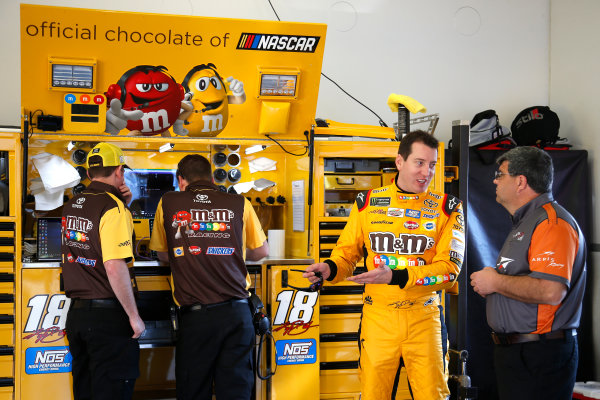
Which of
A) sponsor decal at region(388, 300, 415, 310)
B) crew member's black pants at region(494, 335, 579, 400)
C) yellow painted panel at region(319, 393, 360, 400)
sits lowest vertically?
yellow painted panel at region(319, 393, 360, 400)

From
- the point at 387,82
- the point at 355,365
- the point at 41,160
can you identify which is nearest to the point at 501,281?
the point at 355,365

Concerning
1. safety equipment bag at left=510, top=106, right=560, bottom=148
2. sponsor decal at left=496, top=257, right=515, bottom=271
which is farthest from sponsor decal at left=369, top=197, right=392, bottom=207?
safety equipment bag at left=510, top=106, right=560, bottom=148

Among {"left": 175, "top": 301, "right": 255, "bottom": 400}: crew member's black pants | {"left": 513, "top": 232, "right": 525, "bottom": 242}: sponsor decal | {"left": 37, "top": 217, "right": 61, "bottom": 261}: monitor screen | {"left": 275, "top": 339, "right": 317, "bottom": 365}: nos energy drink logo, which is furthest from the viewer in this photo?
{"left": 275, "top": 339, "right": 317, "bottom": 365}: nos energy drink logo

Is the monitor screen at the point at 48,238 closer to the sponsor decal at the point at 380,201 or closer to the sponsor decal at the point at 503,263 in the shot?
the sponsor decal at the point at 380,201

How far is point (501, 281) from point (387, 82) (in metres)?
3.34

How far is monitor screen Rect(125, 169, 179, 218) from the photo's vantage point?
4.35 metres

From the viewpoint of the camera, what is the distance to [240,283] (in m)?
3.39

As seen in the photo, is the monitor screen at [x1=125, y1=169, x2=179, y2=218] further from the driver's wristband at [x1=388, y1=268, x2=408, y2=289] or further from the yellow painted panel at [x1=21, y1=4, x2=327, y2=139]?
the driver's wristband at [x1=388, y1=268, x2=408, y2=289]

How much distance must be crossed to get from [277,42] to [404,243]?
1.64 metres

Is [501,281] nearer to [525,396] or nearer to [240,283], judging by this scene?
[525,396]

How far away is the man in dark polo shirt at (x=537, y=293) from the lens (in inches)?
101

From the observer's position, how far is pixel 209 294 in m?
3.32

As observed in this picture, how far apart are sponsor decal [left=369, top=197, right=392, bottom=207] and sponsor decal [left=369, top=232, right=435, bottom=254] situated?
16 cm

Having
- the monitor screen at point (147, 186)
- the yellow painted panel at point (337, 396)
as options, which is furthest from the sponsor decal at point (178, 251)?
the yellow painted panel at point (337, 396)
